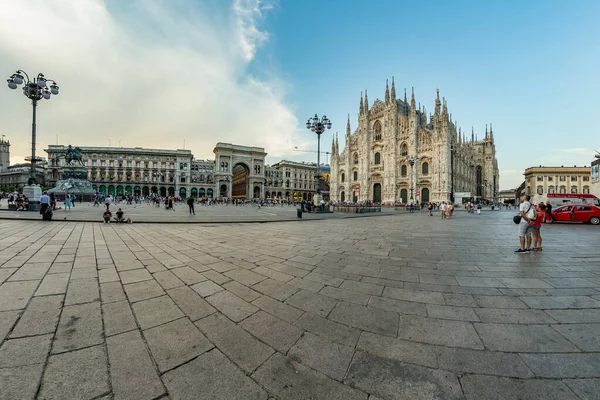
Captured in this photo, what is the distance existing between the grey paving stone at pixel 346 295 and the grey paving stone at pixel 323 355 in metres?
0.95

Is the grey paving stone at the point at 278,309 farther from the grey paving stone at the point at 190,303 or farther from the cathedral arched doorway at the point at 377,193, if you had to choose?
the cathedral arched doorway at the point at 377,193

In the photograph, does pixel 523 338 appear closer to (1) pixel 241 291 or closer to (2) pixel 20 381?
(1) pixel 241 291

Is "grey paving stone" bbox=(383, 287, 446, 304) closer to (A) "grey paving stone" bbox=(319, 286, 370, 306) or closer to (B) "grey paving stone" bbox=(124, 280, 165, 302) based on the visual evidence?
(A) "grey paving stone" bbox=(319, 286, 370, 306)

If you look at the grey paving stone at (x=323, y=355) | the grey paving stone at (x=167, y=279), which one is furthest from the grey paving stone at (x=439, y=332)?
the grey paving stone at (x=167, y=279)

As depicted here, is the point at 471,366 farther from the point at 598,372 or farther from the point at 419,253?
the point at 419,253

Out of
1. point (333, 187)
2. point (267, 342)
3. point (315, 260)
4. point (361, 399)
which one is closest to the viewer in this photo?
point (361, 399)

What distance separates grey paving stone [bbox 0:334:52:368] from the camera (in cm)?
168

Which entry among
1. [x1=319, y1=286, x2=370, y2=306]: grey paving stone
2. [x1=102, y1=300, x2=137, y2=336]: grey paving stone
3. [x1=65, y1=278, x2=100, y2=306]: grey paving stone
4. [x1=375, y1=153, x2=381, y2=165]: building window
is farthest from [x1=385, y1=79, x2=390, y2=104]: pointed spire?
[x1=102, y1=300, x2=137, y2=336]: grey paving stone

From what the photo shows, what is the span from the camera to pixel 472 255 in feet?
17.9

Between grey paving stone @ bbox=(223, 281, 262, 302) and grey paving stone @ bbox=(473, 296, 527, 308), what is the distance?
2795 mm

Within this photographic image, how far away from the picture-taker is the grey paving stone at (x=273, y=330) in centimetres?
202

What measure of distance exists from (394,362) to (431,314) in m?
1.11

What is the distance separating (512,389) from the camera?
154 cm

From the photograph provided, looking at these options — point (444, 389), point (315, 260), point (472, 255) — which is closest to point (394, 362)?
point (444, 389)
